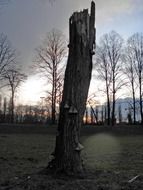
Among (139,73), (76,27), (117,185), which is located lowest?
(117,185)

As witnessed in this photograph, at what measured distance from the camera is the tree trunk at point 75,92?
25.5 ft

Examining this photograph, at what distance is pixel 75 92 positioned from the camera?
8.00 meters

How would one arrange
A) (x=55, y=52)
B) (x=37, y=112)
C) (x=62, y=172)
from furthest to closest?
1. (x=37, y=112)
2. (x=55, y=52)
3. (x=62, y=172)

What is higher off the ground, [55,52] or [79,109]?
[55,52]

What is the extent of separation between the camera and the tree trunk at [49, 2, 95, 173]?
777cm

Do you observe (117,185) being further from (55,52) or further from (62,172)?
(55,52)

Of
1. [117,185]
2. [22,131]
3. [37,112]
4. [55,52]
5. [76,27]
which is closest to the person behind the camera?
[117,185]

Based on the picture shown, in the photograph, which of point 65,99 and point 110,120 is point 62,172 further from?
point 110,120

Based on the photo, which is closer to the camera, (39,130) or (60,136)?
(60,136)

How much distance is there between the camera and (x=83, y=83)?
8.15 m

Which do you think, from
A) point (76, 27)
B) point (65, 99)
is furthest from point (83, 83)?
point (76, 27)

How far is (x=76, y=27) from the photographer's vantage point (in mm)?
8180

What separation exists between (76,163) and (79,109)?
1.26 m

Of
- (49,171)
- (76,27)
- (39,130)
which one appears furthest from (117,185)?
(39,130)
